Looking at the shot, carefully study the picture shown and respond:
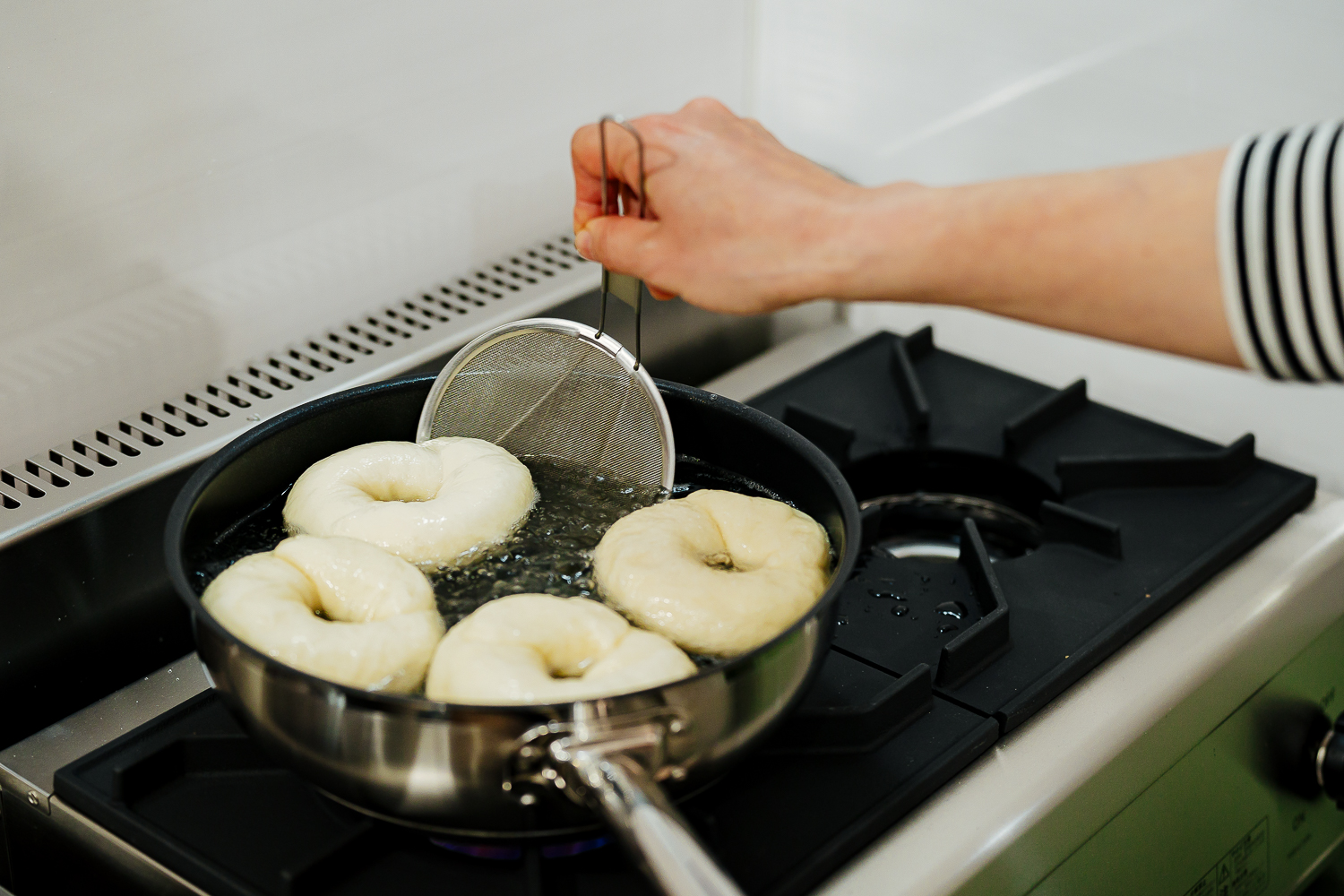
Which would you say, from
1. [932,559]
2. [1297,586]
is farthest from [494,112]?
[1297,586]

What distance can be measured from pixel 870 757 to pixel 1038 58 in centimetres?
81

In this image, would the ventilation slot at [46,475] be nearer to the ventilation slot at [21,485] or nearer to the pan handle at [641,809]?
the ventilation slot at [21,485]

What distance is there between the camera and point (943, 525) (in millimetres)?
1260

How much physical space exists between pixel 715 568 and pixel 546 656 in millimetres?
170

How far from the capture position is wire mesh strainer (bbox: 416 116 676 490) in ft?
3.05

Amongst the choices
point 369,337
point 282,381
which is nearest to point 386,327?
point 369,337

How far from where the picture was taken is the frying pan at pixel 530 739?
0.60 meters

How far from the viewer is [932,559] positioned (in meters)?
1.24

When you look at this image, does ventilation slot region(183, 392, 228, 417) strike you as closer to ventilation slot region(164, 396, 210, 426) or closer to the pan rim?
ventilation slot region(164, 396, 210, 426)

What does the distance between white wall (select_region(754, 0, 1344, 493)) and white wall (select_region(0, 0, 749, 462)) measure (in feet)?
0.76

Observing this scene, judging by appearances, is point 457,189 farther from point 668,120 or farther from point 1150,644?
point 1150,644

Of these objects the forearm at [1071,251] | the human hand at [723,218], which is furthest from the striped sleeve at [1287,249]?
the human hand at [723,218]

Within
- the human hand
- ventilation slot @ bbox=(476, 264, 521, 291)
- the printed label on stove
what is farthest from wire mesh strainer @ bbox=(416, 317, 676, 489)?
the printed label on stove

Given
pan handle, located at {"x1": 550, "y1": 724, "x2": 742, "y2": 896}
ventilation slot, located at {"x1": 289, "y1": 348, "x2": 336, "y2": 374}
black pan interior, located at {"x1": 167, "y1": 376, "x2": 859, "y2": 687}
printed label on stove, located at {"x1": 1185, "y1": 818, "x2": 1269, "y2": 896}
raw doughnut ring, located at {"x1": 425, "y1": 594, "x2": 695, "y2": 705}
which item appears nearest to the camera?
pan handle, located at {"x1": 550, "y1": 724, "x2": 742, "y2": 896}
